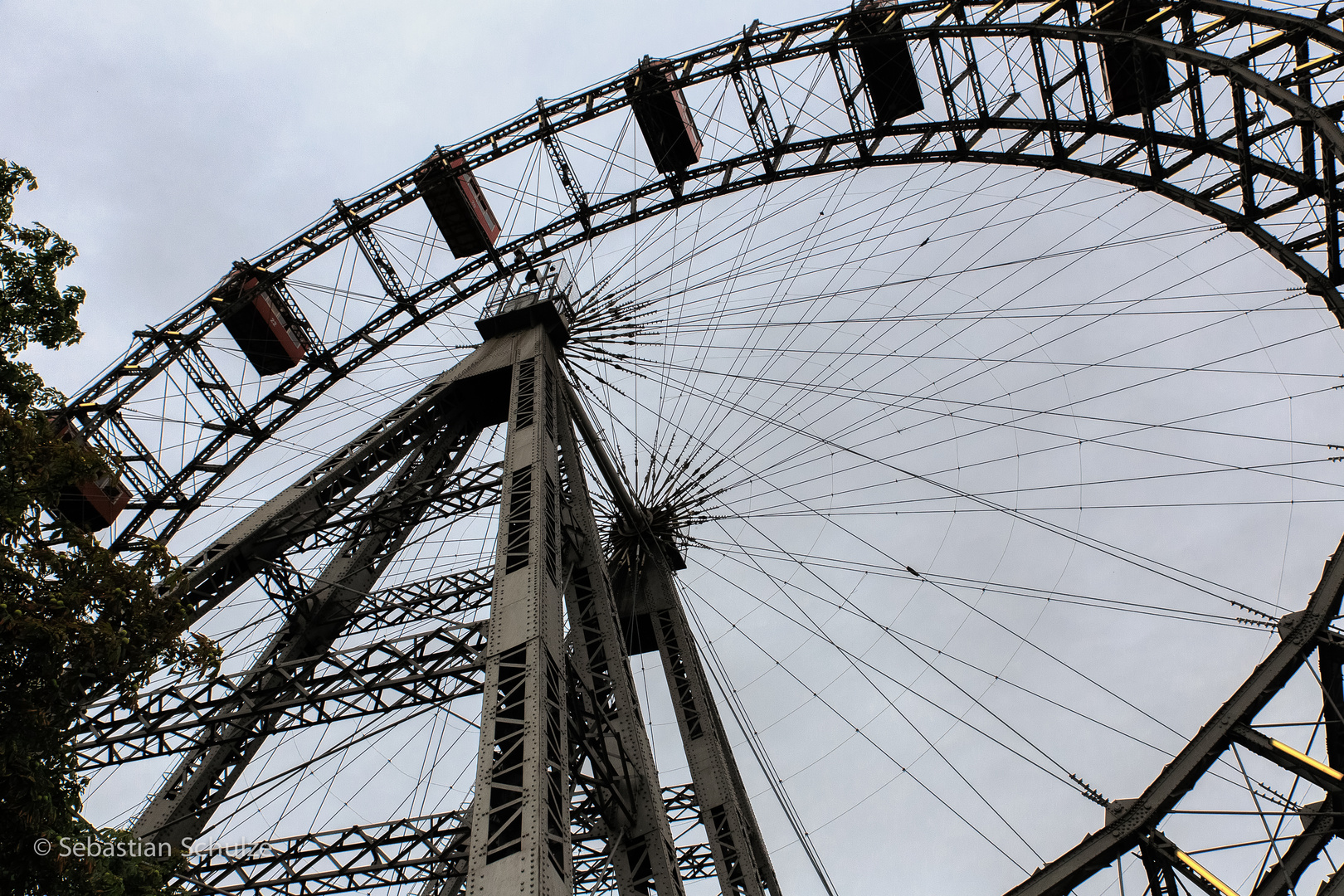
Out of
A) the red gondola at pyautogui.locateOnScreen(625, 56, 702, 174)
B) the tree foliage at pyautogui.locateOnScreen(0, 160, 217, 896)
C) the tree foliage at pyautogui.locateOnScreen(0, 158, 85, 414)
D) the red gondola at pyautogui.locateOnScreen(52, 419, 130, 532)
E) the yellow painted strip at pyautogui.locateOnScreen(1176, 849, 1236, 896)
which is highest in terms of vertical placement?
the red gondola at pyautogui.locateOnScreen(625, 56, 702, 174)

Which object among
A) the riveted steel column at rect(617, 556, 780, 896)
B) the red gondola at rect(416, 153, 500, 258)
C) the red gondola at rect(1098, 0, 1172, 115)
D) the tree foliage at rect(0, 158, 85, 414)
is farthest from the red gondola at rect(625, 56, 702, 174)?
the tree foliage at rect(0, 158, 85, 414)

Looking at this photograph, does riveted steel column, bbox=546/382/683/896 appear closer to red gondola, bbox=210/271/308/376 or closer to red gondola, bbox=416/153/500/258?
red gondola, bbox=416/153/500/258

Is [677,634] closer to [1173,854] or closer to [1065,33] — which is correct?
[1173,854]

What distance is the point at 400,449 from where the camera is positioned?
2016cm

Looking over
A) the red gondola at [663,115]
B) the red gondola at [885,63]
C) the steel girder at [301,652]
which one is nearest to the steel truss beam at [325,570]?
the steel girder at [301,652]

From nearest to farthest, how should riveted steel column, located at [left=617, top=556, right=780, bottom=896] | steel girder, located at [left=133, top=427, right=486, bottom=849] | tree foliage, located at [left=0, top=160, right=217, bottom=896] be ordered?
1. tree foliage, located at [left=0, top=160, right=217, bottom=896]
2. steel girder, located at [left=133, top=427, right=486, bottom=849]
3. riveted steel column, located at [left=617, top=556, right=780, bottom=896]

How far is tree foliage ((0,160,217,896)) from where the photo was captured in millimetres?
8531

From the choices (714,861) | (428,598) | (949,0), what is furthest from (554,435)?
(949,0)

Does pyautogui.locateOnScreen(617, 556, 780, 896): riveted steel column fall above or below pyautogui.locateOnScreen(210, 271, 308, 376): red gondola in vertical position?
below

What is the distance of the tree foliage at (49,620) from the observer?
853 centimetres

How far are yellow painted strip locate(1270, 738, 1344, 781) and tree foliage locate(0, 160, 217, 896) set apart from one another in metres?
12.9

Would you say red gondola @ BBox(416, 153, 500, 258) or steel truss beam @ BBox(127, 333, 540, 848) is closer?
steel truss beam @ BBox(127, 333, 540, 848)

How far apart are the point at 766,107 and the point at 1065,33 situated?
6.33 metres

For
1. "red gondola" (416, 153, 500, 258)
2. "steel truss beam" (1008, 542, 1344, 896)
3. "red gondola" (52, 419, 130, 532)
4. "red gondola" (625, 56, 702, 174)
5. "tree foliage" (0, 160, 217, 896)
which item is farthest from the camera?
"red gondola" (416, 153, 500, 258)
